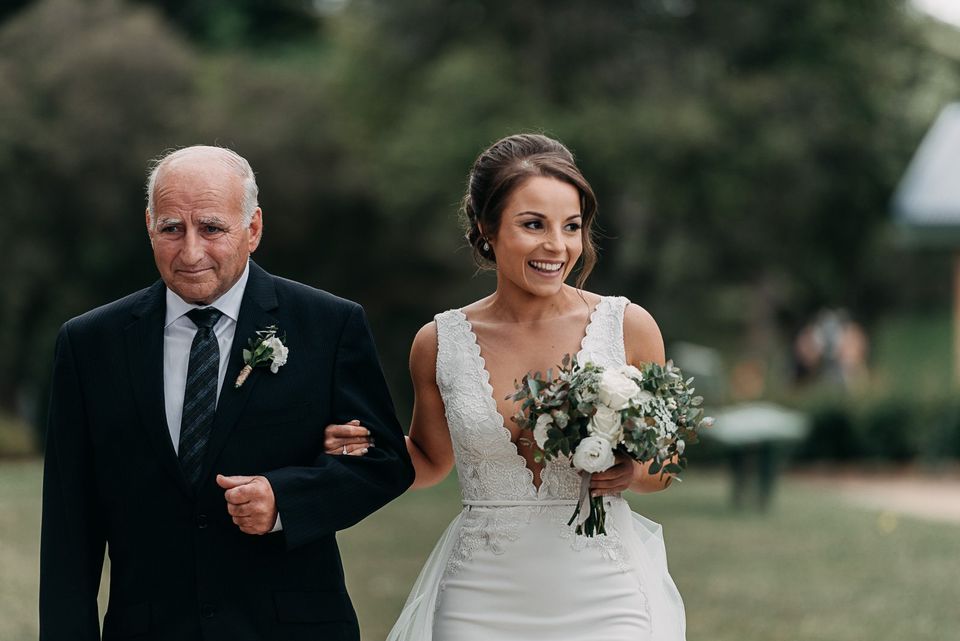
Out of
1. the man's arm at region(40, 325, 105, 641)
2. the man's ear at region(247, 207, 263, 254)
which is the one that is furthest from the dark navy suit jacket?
the man's ear at region(247, 207, 263, 254)

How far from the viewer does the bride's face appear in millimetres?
4957

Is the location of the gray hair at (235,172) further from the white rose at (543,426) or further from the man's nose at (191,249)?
the white rose at (543,426)

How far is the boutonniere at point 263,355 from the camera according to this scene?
14.6 ft

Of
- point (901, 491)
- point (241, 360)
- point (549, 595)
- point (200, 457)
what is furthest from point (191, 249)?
point (901, 491)

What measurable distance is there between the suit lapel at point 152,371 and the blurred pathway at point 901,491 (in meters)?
14.0

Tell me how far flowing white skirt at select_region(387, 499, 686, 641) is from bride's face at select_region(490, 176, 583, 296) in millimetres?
768

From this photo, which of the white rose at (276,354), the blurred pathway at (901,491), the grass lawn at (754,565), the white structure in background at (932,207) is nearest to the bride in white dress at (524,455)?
the white rose at (276,354)

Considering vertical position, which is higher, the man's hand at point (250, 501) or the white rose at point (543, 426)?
the white rose at point (543, 426)

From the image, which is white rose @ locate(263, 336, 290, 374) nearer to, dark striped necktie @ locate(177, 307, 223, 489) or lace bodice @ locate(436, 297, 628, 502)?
dark striped necktie @ locate(177, 307, 223, 489)

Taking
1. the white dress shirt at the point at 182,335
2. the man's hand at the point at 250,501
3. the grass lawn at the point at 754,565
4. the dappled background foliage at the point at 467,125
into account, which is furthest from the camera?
the dappled background foliage at the point at 467,125

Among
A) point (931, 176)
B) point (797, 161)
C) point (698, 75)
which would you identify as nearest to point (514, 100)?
point (698, 75)

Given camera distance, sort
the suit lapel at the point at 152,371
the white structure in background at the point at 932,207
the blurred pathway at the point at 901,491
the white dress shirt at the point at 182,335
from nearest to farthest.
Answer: the suit lapel at the point at 152,371
the white dress shirt at the point at 182,335
the blurred pathway at the point at 901,491
the white structure in background at the point at 932,207

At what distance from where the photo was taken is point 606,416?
464 cm

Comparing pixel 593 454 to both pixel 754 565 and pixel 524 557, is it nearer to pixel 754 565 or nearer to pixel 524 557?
pixel 524 557
